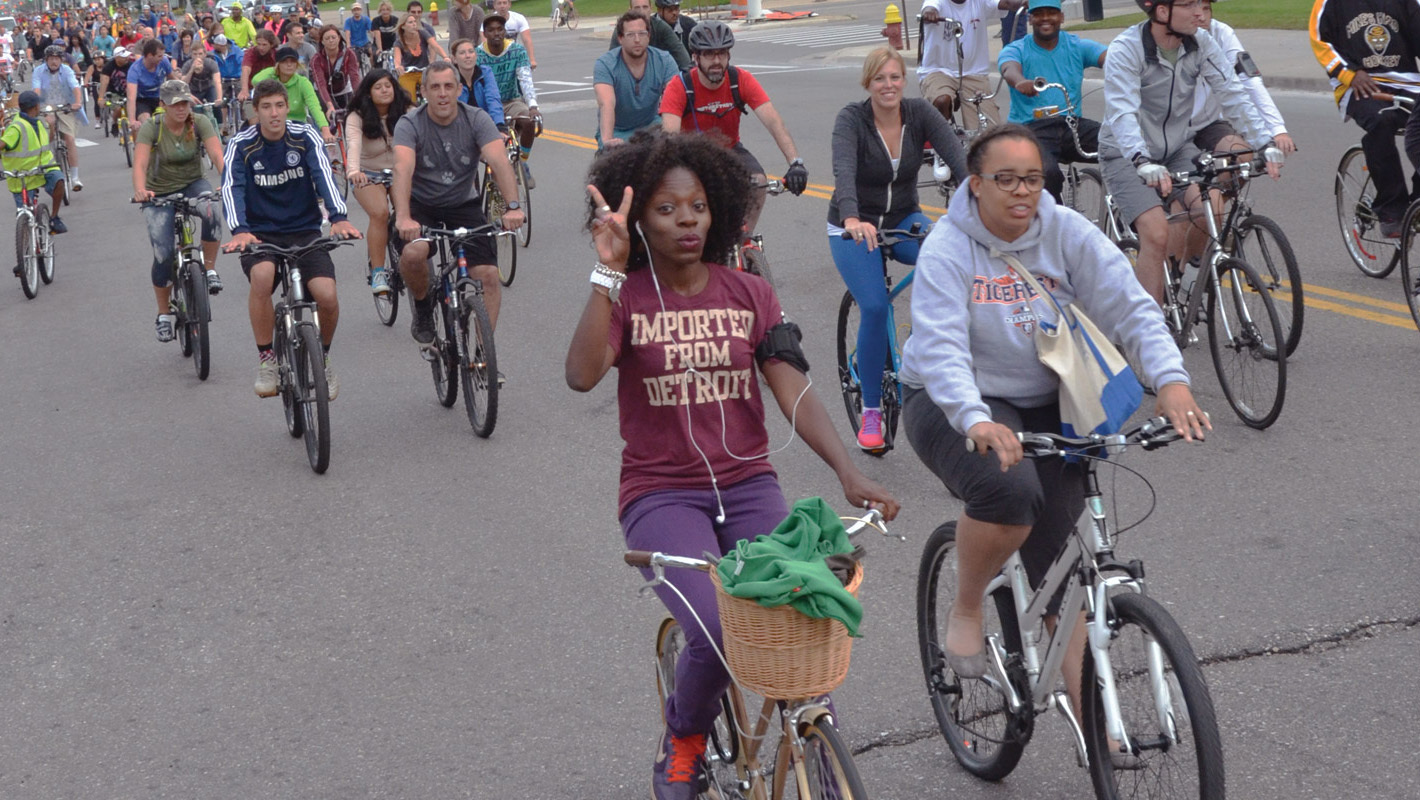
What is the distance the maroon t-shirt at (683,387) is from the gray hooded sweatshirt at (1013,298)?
1.49ft

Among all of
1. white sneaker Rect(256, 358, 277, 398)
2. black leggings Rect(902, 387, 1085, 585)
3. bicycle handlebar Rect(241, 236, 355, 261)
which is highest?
black leggings Rect(902, 387, 1085, 585)

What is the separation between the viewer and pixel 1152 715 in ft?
11.3

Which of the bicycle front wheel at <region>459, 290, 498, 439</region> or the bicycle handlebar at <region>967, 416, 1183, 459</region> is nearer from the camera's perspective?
the bicycle handlebar at <region>967, 416, 1183, 459</region>

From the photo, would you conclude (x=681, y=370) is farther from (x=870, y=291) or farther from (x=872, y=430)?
(x=872, y=430)

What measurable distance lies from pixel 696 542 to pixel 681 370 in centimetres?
46

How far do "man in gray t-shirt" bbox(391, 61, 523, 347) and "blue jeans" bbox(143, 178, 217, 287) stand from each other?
222 cm

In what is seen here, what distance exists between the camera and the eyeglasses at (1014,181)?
12.9ft

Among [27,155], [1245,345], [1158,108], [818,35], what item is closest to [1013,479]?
[1245,345]

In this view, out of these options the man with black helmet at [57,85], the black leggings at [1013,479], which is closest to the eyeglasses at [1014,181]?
the black leggings at [1013,479]

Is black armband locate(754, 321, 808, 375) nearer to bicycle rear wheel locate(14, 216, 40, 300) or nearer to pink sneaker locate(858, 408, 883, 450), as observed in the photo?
pink sneaker locate(858, 408, 883, 450)

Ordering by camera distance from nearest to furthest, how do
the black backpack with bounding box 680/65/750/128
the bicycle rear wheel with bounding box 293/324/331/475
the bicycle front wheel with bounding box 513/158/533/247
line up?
the bicycle rear wheel with bounding box 293/324/331/475, the black backpack with bounding box 680/65/750/128, the bicycle front wheel with bounding box 513/158/533/247

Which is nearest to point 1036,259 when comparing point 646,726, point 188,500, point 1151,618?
point 1151,618

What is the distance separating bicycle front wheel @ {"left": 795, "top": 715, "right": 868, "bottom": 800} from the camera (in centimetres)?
311

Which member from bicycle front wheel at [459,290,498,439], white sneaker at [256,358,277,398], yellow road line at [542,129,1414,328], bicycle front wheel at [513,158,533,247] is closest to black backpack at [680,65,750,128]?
yellow road line at [542,129,1414,328]
